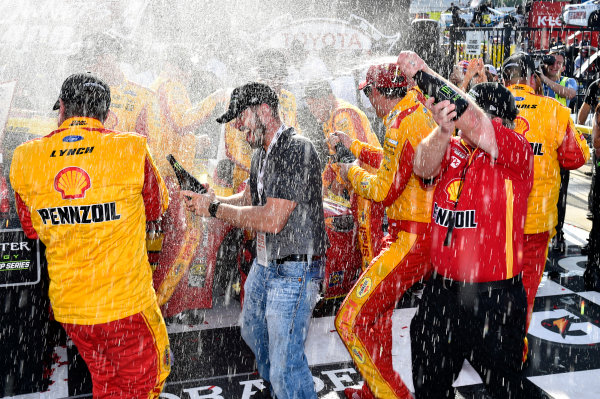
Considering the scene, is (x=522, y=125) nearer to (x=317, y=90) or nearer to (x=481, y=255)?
(x=481, y=255)

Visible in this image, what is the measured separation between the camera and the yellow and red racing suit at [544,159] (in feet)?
12.4

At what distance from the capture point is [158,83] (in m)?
5.58

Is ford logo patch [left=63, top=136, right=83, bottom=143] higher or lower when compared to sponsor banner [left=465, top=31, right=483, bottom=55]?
lower

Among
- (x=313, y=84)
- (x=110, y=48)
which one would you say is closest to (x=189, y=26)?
(x=313, y=84)

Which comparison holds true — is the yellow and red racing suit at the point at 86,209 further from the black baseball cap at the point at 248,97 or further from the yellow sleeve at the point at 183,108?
the yellow sleeve at the point at 183,108

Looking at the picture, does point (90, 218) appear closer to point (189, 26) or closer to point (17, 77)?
point (17, 77)

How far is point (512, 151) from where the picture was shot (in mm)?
2389

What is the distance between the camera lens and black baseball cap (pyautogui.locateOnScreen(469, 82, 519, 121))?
2539 millimetres

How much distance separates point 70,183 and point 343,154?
166 cm

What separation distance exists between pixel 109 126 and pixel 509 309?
3543 mm

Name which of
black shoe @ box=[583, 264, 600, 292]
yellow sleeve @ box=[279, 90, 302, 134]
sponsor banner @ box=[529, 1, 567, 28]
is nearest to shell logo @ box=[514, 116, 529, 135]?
black shoe @ box=[583, 264, 600, 292]

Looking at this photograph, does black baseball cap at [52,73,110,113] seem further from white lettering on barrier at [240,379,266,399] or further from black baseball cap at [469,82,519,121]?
white lettering on barrier at [240,379,266,399]

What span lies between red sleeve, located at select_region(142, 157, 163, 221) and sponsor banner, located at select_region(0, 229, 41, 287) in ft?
3.20

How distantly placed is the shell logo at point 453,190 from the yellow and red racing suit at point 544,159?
1.44 metres
